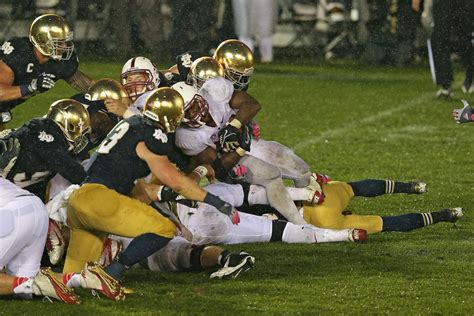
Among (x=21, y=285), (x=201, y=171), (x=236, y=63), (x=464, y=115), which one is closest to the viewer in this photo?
(x=21, y=285)

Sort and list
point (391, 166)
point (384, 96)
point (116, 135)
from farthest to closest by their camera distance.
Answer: point (384, 96)
point (391, 166)
point (116, 135)

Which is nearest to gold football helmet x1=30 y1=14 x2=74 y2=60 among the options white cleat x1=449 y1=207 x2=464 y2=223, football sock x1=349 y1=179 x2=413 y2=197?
football sock x1=349 y1=179 x2=413 y2=197

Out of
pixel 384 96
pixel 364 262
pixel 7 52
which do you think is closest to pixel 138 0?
pixel 384 96

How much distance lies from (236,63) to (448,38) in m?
6.64

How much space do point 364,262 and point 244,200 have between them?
0.99 meters

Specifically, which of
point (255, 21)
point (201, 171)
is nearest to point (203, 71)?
point (201, 171)

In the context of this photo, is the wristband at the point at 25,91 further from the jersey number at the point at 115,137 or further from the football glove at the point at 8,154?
the jersey number at the point at 115,137

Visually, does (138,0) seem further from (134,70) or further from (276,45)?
(134,70)

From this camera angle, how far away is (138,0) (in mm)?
19469

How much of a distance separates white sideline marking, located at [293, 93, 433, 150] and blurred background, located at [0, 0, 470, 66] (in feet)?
9.53

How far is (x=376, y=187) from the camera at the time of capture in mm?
8070

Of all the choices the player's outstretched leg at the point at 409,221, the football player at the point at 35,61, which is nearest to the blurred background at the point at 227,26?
the football player at the point at 35,61

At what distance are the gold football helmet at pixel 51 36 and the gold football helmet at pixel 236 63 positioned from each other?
0.98 metres

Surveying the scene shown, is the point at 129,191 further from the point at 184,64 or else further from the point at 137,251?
the point at 184,64
